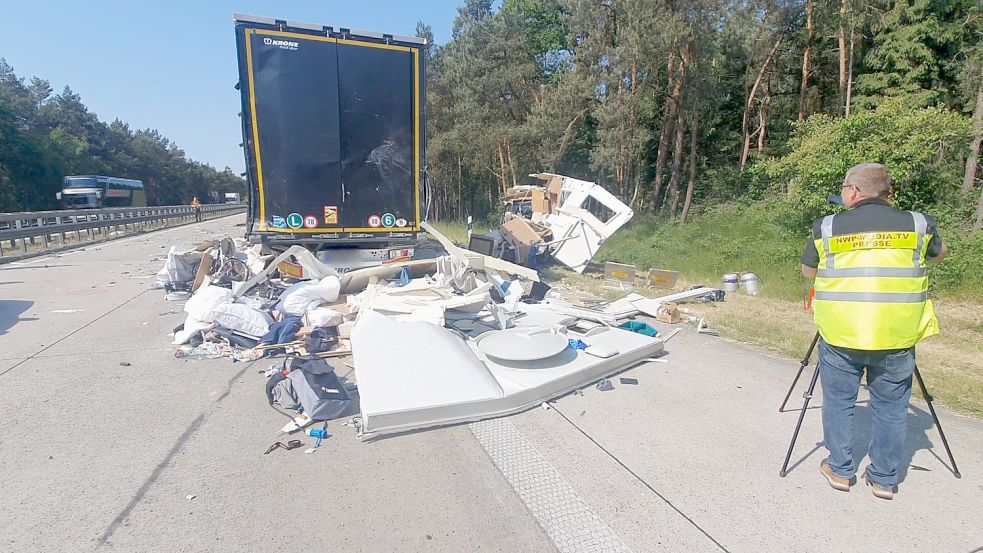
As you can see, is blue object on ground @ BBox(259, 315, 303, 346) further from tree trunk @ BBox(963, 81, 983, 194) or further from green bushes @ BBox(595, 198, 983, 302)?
tree trunk @ BBox(963, 81, 983, 194)

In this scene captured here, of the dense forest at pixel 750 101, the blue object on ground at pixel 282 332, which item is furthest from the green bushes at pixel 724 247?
the blue object on ground at pixel 282 332

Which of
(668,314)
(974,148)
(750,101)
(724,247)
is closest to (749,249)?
(724,247)

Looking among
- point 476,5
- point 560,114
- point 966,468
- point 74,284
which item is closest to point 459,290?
point 966,468

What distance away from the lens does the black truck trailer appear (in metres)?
6.91

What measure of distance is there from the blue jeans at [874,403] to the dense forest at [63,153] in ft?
177

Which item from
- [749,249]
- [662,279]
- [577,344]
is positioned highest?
[749,249]

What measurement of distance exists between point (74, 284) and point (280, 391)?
8363mm

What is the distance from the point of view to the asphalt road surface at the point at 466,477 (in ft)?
8.13

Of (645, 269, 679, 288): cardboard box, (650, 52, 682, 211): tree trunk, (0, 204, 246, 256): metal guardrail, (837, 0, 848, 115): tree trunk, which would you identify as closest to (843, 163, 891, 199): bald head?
(645, 269, 679, 288): cardboard box

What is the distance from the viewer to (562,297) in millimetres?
8258

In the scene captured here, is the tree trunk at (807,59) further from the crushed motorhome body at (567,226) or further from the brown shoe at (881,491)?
the brown shoe at (881,491)

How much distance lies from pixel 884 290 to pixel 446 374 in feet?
9.28

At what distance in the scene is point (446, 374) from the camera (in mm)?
3973

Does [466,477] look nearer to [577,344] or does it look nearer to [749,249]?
[577,344]
